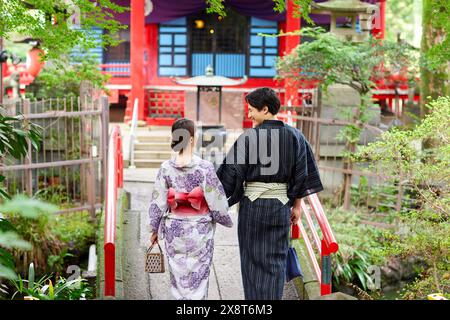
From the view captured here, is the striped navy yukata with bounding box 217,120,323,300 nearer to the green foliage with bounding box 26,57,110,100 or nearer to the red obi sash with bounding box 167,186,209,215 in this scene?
the red obi sash with bounding box 167,186,209,215

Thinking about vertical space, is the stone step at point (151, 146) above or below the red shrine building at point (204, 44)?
below

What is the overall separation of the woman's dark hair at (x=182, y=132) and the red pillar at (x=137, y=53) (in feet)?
39.1

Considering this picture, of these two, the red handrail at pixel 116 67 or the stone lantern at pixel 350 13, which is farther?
the red handrail at pixel 116 67

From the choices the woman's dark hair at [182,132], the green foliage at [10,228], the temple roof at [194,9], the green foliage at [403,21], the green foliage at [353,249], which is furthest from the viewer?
the green foliage at [403,21]

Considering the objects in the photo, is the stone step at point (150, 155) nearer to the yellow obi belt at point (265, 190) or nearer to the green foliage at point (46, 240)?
the green foliage at point (46, 240)

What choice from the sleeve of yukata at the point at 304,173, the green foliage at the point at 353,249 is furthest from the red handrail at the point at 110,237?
the green foliage at the point at 353,249

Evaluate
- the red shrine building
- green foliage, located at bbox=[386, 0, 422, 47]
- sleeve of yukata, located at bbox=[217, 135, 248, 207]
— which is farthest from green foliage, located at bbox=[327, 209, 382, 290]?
green foliage, located at bbox=[386, 0, 422, 47]

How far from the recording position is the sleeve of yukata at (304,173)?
6047 mm

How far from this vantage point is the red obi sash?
5.91m

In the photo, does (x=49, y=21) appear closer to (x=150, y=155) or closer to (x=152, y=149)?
(x=150, y=155)

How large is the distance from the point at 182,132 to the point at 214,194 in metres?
0.57
